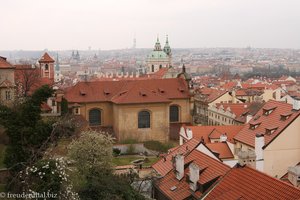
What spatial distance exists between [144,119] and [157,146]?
347 cm

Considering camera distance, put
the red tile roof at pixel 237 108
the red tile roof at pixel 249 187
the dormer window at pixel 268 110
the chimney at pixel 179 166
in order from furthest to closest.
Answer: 1. the red tile roof at pixel 237 108
2. the dormer window at pixel 268 110
3. the chimney at pixel 179 166
4. the red tile roof at pixel 249 187

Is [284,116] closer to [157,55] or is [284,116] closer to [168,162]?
[168,162]

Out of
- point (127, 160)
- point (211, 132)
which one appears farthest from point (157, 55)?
point (211, 132)

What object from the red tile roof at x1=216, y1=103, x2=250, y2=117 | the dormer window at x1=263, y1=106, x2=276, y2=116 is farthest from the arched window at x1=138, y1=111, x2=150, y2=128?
the dormer window at x1=263, y1=106, x2=276, y2=116

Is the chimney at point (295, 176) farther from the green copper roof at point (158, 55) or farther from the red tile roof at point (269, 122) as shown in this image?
the green copper roof at point (158, 55)

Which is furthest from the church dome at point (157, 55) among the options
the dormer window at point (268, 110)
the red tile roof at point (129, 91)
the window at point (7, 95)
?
the dormer window at point (268, 110)

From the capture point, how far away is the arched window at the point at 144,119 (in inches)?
2041

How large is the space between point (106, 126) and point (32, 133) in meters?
25.9

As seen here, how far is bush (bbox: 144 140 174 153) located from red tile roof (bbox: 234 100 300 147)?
15514 millimetres

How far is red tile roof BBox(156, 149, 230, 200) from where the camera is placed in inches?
893

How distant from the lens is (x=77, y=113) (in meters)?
52.5

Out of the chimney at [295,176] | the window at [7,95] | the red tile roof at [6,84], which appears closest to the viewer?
the chimney at [295,176]

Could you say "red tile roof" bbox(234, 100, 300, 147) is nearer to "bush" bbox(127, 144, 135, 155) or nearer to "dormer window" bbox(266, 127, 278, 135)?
"dormer window" bbox(266, 127, 278, 135)

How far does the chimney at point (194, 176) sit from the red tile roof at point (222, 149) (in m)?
12.2
